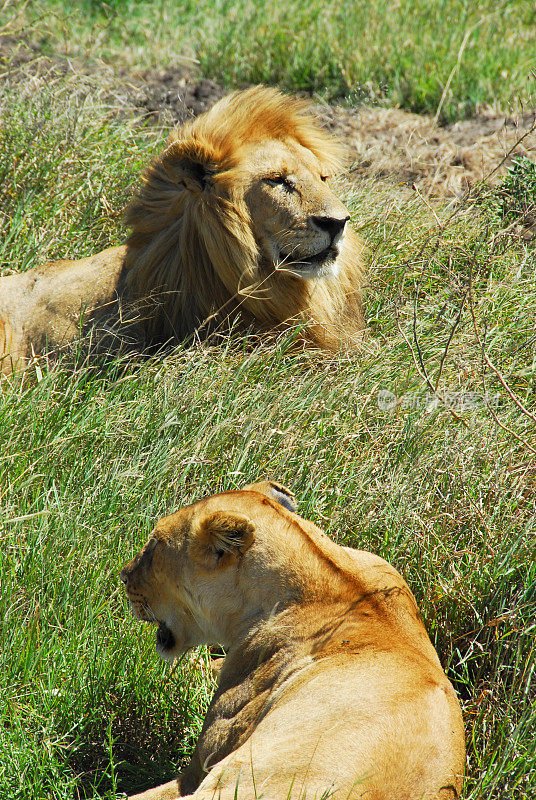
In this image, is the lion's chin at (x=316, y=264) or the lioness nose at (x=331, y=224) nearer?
the lioness nose at (x=331, y=224)

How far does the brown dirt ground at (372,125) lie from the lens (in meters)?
6.21

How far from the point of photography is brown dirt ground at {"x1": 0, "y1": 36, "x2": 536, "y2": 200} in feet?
20.4

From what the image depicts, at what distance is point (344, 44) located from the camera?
26.4ft

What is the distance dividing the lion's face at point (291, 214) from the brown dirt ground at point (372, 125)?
1.49 metres

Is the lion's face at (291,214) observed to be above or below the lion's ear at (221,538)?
above

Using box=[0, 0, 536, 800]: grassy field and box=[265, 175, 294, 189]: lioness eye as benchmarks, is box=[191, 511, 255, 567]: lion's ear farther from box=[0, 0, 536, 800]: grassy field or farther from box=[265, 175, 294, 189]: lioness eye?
box=[265, 175, 294, 189]: lioness eye

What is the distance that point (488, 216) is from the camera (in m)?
5.41

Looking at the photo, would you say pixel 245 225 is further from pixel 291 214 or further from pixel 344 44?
pixel 344 44

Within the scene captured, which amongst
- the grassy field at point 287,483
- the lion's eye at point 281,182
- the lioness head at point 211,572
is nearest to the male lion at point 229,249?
the lion's eye at point 281,182

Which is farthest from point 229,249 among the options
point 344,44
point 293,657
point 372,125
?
Answer: point 344,44

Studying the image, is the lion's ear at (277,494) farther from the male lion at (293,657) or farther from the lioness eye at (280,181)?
the lioness eye at (280,181)

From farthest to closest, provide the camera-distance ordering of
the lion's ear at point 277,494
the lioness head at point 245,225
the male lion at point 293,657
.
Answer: the lioness head at point 245,225 < the lion's ear at point 277,494 < the male lion at point 293,657

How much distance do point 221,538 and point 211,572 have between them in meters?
0.14

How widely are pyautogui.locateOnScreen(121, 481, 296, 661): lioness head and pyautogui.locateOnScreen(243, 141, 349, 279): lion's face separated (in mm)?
1770
